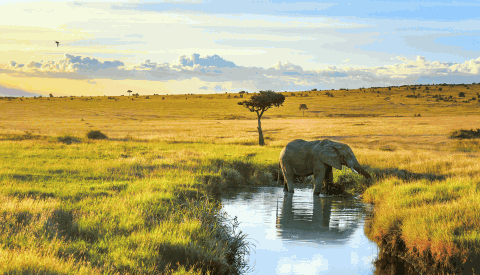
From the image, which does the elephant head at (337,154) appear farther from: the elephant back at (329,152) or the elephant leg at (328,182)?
the elephant leg at (328,182)

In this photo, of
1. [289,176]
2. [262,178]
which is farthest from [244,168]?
[289,176]

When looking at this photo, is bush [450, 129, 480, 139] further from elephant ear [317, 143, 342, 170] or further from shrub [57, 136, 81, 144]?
shrub [57, 136, 81, 144]

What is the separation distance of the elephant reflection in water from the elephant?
1.41 m

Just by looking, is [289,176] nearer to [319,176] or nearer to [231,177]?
[319,176]

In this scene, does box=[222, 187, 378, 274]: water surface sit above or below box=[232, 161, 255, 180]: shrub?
below

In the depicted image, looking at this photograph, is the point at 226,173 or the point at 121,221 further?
the point at 226,173

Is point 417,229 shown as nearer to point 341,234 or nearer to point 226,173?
point 341,234

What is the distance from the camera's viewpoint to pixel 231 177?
19.5m

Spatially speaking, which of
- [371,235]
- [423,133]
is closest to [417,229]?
[371,235]

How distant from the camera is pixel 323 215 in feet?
45.5

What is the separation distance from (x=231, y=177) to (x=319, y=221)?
7221mm

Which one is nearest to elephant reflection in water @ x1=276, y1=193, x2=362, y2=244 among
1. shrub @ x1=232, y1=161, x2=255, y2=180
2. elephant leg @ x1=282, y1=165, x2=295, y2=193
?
elephant leg @ x1=282, y1=165, x2=295, y2=193

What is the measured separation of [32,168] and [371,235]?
14.5 metres

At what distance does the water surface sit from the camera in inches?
366
